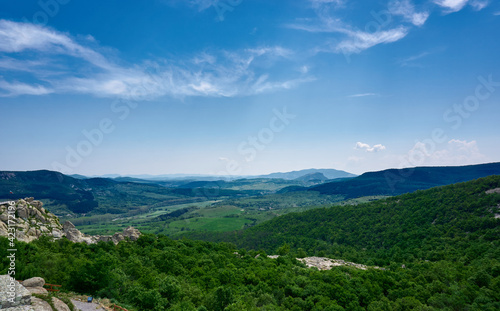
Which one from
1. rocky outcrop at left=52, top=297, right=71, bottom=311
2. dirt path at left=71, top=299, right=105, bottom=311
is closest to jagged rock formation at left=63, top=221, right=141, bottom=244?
dirt path at left=71, top=299, right=105, bottom=311

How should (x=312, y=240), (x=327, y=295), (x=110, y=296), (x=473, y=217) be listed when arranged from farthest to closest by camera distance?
1. (x=312, y=240)
2. (x=473, y=217)
3. (x=327, y=295)
4. (x=110, y=296)

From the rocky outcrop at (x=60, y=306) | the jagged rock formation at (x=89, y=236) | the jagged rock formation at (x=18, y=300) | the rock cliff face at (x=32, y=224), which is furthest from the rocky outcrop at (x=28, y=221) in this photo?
the rocky outcrop at (x=60, y=306)

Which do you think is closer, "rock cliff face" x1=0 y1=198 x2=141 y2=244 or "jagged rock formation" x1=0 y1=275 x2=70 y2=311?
"jagged rock formation" x1=0 y1=275 x2=70 y2=311

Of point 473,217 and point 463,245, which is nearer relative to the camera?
point 463,245

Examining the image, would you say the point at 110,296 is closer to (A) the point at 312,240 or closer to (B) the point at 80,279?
(B) the point at 80,279

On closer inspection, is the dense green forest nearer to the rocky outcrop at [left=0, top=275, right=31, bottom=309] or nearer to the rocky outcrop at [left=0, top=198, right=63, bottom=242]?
the rocky outcrop at [left=0, top=198, right=63, bottom=242]

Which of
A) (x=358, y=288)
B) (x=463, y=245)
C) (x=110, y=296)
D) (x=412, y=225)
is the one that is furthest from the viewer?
(x=412, y=225)

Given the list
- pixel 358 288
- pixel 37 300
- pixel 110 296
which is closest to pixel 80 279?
pixel 110 296
